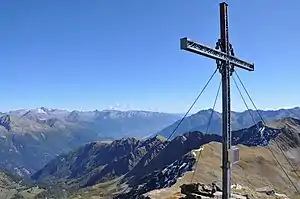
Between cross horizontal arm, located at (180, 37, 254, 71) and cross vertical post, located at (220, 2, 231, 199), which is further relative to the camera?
cross vertical post, located at (220, 2, 231, 199)

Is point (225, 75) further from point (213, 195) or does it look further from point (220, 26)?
point (213, 195)

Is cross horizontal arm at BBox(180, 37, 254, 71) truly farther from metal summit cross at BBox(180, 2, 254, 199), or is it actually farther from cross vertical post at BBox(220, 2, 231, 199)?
cross vertical post at BBox(220, 2, 231, 199)

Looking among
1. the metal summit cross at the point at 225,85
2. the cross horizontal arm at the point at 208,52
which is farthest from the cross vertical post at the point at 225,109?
the cross horizontal arm at the point at 208,52

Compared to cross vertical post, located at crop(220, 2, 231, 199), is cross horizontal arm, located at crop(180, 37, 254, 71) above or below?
above

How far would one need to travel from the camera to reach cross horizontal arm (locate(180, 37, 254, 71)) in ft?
67.3

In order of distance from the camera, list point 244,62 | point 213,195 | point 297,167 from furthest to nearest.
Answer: point 297,167 < point 213,195 < point 244,62

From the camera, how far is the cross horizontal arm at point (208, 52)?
20.5m

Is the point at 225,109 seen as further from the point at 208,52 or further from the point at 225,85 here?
the point at 208,52

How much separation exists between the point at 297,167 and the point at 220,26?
573 ft

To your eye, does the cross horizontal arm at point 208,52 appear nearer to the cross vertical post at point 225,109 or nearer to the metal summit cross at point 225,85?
the metal summit cross at point 225,85

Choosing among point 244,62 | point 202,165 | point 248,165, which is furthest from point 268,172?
point 244,62

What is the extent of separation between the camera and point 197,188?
116 feet

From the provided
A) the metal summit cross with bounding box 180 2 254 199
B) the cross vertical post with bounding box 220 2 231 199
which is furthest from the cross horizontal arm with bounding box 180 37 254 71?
the cross vertical post with bounding box 220 2 231 199

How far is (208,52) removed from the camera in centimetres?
2231
